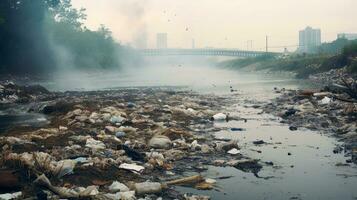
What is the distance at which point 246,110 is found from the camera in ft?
59.3

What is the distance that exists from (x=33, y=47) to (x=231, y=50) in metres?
77.8

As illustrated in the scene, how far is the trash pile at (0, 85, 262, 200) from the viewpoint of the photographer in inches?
245

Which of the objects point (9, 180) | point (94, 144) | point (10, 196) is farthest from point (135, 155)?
point (10, 196)

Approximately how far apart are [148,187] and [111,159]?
1.91 m

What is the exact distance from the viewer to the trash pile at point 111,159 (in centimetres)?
622

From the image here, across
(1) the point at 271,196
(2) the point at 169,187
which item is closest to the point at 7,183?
(2) the point at 169,187

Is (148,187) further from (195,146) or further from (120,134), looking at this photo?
(120,134)

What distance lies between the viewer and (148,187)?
6414 mm

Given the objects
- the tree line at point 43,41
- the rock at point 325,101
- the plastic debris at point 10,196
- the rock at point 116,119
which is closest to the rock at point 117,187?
the plastic debris at point 10,196

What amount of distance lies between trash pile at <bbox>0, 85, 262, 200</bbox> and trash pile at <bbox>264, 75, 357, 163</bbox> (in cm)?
304

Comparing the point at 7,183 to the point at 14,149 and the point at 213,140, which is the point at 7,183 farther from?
the point at 213,140

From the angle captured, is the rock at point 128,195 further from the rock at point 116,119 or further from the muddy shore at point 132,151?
the rock at point 116,119

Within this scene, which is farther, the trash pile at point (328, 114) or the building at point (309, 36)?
the building at point (309, 36)

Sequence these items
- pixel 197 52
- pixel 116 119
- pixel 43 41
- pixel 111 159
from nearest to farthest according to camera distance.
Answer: pixel 111 159 → pixel 116 119 → pixel 43 41 → pixel 197 52
